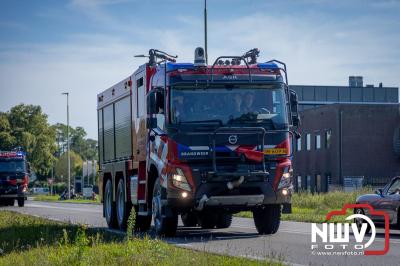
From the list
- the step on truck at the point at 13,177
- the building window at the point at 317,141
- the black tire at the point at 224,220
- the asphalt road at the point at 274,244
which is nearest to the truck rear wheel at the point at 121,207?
the asphalt road at the point at 274,244

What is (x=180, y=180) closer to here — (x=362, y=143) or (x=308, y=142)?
(x=362, y=143)

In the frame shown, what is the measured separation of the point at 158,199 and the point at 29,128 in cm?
10113

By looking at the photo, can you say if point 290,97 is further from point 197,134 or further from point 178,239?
point 178,239

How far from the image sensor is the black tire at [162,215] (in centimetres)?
1692

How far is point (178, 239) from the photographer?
17.3 metres

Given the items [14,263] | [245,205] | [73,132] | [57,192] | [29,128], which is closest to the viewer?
[14,263]

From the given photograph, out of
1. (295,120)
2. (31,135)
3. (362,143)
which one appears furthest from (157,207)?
(31,135)

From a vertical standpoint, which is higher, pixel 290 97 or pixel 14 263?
pixel 290 97

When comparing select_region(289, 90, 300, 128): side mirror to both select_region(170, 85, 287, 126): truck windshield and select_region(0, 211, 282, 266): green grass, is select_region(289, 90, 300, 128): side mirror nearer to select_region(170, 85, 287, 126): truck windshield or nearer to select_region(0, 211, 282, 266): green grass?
select_region(170, 85, 287, 126): truck windshield

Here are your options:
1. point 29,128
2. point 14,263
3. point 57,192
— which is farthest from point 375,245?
point 57,192

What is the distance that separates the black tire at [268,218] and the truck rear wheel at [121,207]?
3.53 metres

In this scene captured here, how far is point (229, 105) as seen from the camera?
16.7 m

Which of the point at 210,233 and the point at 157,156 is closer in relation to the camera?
the point at 157,156

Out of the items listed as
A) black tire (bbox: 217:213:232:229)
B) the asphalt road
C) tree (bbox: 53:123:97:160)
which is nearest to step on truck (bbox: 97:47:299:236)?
the asphalt road
